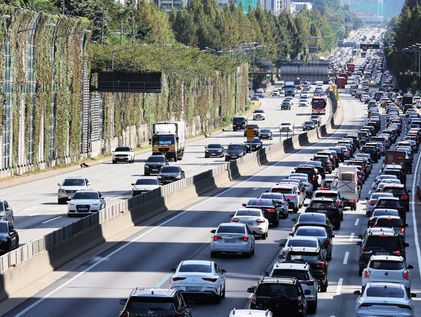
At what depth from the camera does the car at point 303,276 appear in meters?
40.7

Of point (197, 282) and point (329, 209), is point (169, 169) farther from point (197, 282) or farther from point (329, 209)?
point (197, 282)

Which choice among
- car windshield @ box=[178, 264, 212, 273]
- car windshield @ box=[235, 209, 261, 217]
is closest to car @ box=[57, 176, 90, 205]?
car windshield @ box=[235, 209, 261, 217]

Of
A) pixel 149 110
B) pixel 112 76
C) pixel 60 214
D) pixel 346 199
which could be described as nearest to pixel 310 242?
pixel 60 214

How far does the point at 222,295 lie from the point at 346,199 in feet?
125

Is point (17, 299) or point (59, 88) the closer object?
point (17, 299)

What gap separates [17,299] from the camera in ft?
141

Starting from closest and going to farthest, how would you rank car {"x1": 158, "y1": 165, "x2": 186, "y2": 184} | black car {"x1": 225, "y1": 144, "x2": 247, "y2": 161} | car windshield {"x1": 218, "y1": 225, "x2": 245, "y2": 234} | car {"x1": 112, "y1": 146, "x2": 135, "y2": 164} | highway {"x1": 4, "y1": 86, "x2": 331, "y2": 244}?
1. car windshield {"x1": 218, "y1": 225, "x2": 245, "y2": 234}
2. highway {"x1": 4, "y1": 86, "x2": 331, "y2": 244}
3. car {"x1": 158, "y1": 165, "x2": 186, "y2": 184}
4. car {"x1": 112, "y1": 146, "x2": 135, "y2": 164}
5. black car {"x1": 225, "y1": 144, "x2": 247, "y2": 161}

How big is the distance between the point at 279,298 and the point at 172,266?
14.3 m

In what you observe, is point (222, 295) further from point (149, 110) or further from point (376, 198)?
point (149, 110)

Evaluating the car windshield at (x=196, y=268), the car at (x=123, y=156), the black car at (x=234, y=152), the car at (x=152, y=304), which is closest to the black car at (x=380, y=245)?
the car windshield at (x=196, y=268)

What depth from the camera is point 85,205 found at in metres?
69.2

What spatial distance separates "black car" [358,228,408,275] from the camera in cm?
A: 4975

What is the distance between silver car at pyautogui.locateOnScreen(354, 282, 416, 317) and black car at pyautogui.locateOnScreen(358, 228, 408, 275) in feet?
40.4

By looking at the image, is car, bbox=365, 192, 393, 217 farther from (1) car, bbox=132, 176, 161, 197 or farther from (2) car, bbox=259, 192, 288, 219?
(1) car, bbox=132, 176, 161, 197
